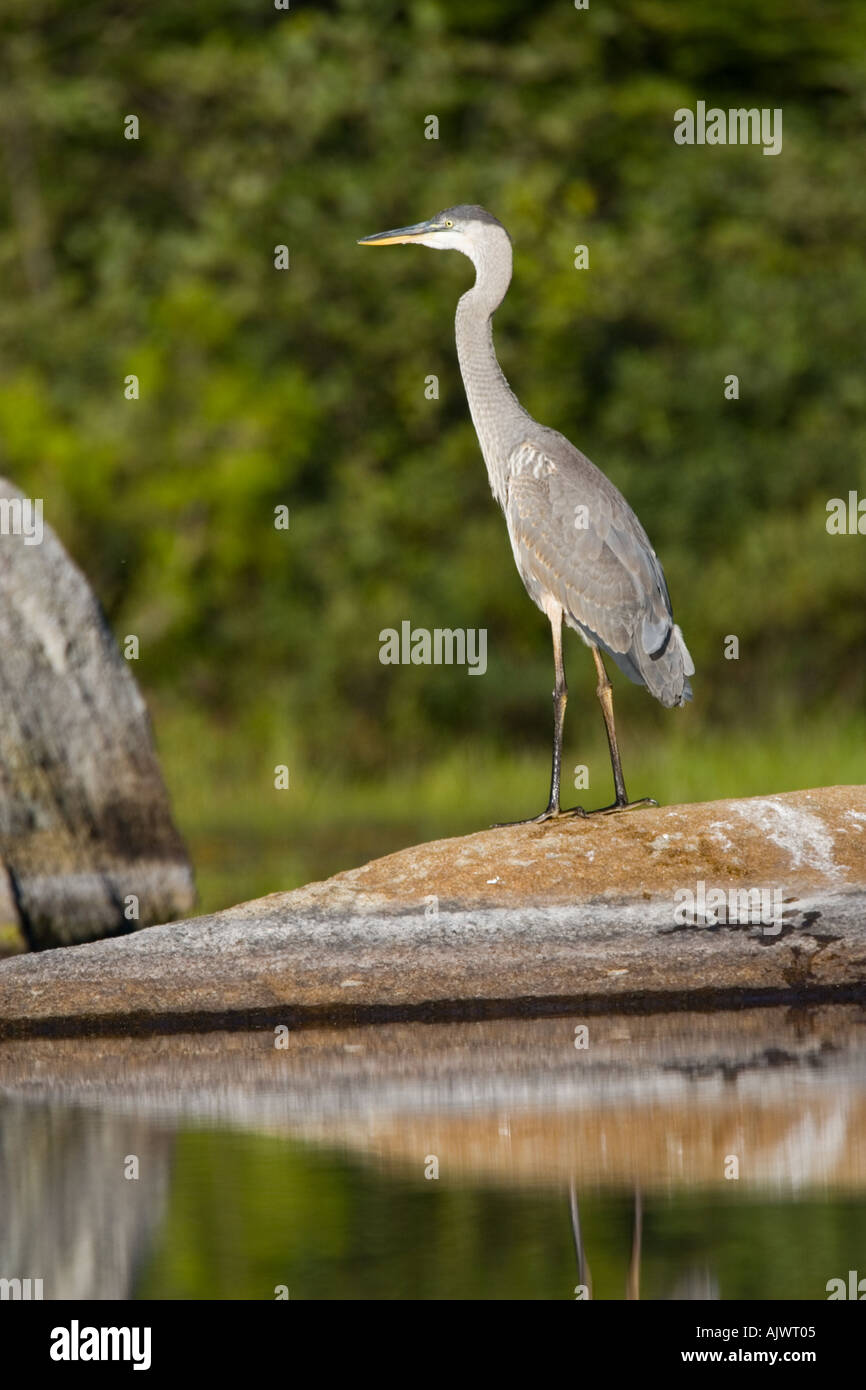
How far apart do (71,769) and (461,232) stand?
2.75 meters

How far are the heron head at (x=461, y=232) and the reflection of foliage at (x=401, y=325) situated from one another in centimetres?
686

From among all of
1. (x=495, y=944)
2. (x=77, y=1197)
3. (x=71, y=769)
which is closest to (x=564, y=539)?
(x=495, y=944)

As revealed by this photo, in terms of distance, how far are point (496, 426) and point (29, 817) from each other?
2.46 m

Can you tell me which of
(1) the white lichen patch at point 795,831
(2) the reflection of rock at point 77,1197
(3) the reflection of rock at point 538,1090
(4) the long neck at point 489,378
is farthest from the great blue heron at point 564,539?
(2) the reflection of rock at point 77,1197

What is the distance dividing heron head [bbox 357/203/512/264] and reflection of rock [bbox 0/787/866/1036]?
2.64 metres

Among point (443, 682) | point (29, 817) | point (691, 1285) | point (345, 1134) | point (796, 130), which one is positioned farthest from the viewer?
point (796, 130)

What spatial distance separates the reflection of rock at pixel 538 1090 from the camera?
17.7ft

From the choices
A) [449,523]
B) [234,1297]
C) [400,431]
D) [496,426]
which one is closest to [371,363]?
[400,431]

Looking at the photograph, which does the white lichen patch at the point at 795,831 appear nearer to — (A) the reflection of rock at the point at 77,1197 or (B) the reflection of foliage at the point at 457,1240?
(A) the reflection of rock at the point at 77,1197

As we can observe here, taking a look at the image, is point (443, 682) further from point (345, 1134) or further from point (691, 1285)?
point (691, 1285)

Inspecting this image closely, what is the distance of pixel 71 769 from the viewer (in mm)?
9359

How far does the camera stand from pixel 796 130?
23.9 metres

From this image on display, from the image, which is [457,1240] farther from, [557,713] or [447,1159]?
[557,713]

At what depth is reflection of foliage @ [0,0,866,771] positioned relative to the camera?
1662 centimetres
